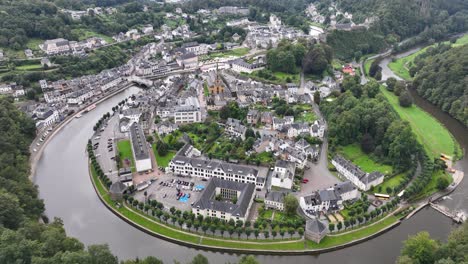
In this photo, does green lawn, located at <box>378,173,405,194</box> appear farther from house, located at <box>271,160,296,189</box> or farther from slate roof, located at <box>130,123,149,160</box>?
slate roof, located at <box>130,123,149,160</box>

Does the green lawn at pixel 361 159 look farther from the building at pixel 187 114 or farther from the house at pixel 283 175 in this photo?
the building at pixel 187 114

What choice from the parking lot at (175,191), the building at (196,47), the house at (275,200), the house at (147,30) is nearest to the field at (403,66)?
the building at (196,47)

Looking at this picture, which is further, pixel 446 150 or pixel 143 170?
pixel 446 150

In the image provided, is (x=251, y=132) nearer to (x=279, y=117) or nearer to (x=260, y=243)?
(x=279, y=117)

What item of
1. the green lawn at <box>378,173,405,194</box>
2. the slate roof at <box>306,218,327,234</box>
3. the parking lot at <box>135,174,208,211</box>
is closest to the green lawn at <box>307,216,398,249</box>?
the slate roof at <box>306,218,327,234</box>

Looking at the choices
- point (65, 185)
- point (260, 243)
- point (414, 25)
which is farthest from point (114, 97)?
point (414, 25)

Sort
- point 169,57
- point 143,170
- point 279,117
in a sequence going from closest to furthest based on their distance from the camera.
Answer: point 143,170, point 279,117, point 169,57
